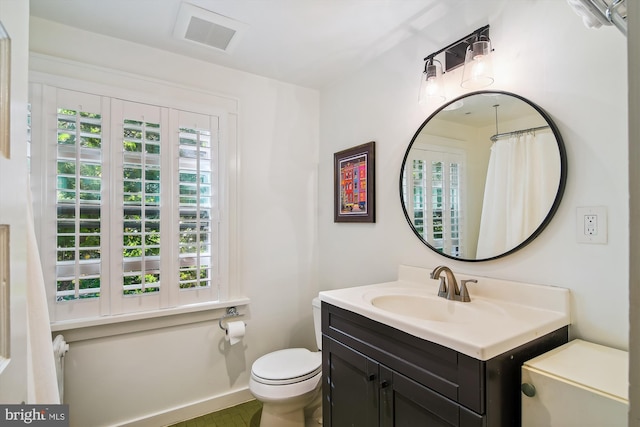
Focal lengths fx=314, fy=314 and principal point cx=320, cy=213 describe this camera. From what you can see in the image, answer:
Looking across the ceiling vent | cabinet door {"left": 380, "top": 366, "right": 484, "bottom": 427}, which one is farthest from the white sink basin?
the ceiling vent

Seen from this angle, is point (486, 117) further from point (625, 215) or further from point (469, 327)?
point (469, 327)

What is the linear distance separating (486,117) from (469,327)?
3.07ft

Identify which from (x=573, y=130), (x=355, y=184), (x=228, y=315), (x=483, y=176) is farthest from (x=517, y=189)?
(x=228, y=315)

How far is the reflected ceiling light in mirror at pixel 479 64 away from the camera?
136cm

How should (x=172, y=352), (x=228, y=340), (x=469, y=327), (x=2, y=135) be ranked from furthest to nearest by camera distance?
(x=228, y=340)
(x=172, y=352)
(x=469, y=327)
(x=2, y=135)

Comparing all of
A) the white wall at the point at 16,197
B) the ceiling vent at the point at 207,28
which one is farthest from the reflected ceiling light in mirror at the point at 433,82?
the white wall at the point at 16,197

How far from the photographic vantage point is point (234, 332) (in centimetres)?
204

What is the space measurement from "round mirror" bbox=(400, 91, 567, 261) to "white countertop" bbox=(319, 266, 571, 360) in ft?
0.56

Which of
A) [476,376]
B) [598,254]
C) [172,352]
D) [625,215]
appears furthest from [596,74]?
[172,352]

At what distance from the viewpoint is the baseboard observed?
6.15 feet

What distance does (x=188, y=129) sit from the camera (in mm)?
2035

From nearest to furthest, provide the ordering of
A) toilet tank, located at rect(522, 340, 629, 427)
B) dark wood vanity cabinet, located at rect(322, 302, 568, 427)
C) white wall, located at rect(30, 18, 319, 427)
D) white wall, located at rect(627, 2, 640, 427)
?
white wall, located at rect(627, 2, 640, 427) → toilet tank, located at rect(522, 340, 629, 427) → dark wood vanity cabinet, located at rect(322, 302, 568, 427) → white wall, located at rect(30, 18, 319, 427)

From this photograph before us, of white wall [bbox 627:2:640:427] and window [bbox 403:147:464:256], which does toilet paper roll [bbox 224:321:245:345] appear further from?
white wall [bbox 627:2:640:427]

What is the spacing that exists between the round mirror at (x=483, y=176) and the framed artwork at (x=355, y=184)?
0.29 m
